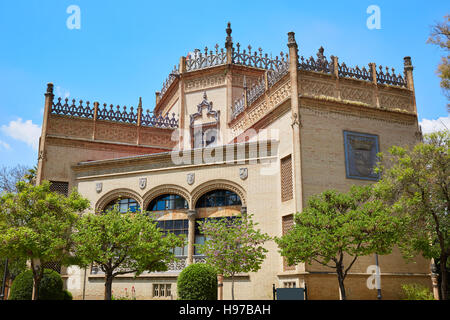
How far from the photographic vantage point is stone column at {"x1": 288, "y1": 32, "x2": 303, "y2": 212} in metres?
19.3

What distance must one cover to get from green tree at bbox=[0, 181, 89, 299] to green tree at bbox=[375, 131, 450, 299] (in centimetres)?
1354

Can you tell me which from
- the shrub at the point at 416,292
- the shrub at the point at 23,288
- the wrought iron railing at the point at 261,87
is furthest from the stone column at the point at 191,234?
the shrub at the point at 416,292

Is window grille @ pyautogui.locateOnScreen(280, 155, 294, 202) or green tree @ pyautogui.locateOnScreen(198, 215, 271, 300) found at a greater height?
window grille @ pyautogui.locateOnScreen(280, 155, 294, 202)

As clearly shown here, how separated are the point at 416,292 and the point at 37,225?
55.3ft

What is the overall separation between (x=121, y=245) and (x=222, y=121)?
13912 millimetres

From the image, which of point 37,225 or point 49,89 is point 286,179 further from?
point 49,89

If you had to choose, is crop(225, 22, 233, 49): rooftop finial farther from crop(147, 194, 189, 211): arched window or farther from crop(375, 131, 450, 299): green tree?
crop(375, 131, 450, 299): green tree

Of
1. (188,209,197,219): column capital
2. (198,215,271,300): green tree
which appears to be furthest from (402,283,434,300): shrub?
(188,209,197,219): column capital

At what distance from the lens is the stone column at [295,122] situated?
1925 cm

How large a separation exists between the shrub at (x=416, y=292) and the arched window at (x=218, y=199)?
8763mm

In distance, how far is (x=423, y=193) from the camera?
16.3 m

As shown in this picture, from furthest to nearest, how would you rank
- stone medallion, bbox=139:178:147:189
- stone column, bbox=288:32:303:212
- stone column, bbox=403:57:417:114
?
stone medallion, bbox=139:178:147:189 → stone column, bbox=403:57:417:114 → stone column, bbox=288:32:303:212
